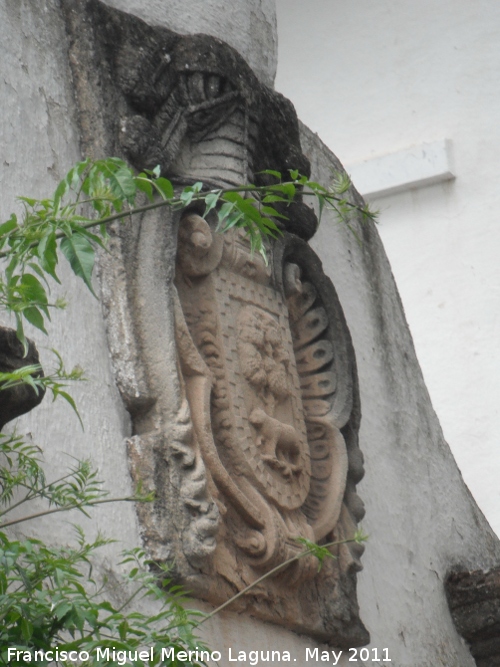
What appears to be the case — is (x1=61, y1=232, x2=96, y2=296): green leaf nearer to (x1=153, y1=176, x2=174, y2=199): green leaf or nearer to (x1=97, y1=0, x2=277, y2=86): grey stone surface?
(x1=153, y1=176, x2=174, y2=199): green leaf

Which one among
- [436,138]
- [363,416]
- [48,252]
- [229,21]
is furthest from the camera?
[436,138]

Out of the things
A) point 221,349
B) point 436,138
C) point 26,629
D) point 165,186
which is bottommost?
point 26,629

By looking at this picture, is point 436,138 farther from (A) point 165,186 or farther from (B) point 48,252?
(B) point 48,252

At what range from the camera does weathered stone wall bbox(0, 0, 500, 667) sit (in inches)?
105

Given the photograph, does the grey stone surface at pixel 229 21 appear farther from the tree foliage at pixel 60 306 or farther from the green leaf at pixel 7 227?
the green leaf at pixel 7 227

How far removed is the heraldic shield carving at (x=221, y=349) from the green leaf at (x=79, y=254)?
0.83 meters

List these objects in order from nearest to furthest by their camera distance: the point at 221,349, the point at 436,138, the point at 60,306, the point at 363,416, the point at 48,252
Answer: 1. the point at 48,252
2. the point at 60,306
3. the point at 221,349
4. the point at 363,416
5. the point at 436,138

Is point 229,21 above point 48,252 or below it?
above

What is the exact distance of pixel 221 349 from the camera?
9.64ft

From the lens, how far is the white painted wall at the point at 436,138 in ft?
17.1

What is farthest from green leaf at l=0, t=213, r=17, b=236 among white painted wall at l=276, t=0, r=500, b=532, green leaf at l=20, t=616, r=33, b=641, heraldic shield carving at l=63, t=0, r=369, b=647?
white painted wall at l=276, t=0, r=500, b=532

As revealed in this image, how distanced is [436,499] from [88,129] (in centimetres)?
150

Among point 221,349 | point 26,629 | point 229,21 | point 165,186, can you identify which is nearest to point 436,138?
point 229,21

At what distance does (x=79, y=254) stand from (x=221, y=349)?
1.08m
